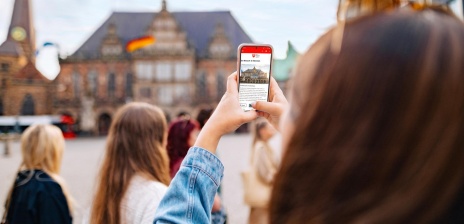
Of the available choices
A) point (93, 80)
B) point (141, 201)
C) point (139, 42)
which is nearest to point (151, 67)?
point (139, 42)

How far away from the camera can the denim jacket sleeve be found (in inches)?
29.0

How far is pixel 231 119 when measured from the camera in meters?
0.79

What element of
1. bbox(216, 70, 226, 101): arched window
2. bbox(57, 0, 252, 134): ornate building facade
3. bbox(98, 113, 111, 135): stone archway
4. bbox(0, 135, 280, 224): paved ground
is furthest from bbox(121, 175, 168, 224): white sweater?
bbox(98, 113, 111, 135): stone archway

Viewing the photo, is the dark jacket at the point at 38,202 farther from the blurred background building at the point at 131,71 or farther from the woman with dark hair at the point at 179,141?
the blurred background building at the point at 131,71

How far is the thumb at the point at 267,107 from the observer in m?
0.85

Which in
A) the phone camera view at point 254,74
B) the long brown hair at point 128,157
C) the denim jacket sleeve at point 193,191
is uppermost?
the phone camera view at point 254,74

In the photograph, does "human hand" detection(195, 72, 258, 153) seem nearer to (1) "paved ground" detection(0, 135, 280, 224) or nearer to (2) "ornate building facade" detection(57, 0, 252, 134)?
(1) "paved ground" detection(0, 135, 280, 224)

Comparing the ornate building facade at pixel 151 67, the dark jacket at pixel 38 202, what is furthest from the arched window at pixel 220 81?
the dark jacket at pixel 38 202

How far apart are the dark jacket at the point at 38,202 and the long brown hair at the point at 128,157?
55 centimetres

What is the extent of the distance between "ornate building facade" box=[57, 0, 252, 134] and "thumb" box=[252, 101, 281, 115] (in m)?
32.0

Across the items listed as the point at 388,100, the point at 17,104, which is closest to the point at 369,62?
the point at 388,100

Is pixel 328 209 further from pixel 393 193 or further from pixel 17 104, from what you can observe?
pixel 17 104

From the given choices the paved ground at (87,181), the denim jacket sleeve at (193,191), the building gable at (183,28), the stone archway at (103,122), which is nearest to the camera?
the denim jacket sleeve at (193,191)

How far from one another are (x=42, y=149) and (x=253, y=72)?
1.82 m
